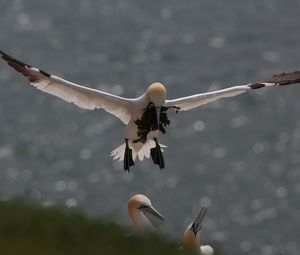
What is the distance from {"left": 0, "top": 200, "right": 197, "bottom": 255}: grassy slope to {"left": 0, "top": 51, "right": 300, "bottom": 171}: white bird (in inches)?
116

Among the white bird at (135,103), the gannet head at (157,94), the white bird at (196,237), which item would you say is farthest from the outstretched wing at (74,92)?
the white bird at (196,237)

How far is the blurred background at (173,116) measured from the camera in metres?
38.3

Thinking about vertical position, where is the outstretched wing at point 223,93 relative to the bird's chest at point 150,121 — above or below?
above

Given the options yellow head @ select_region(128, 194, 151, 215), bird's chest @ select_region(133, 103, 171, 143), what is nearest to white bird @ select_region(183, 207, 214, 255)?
yellow head @ select_region(128, 194, 151, 215)

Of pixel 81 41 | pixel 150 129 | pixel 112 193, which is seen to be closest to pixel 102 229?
pixel 150 129

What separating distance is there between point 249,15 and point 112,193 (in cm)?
1307

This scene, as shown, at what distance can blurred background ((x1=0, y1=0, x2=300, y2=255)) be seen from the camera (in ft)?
126

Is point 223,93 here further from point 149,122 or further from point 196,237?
point 196,237

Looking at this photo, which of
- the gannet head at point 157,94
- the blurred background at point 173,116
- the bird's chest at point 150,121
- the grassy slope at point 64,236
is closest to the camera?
the grassy slope at point 64,236

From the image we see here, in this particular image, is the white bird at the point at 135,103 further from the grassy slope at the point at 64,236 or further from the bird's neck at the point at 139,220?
the grassy slope at the point at 64,236

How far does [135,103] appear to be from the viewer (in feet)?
53.5

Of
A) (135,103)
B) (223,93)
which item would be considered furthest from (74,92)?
(223,93)

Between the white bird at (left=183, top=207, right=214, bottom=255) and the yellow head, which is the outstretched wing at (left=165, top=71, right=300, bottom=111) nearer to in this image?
the yellow head

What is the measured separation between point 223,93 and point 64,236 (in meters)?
5.22
